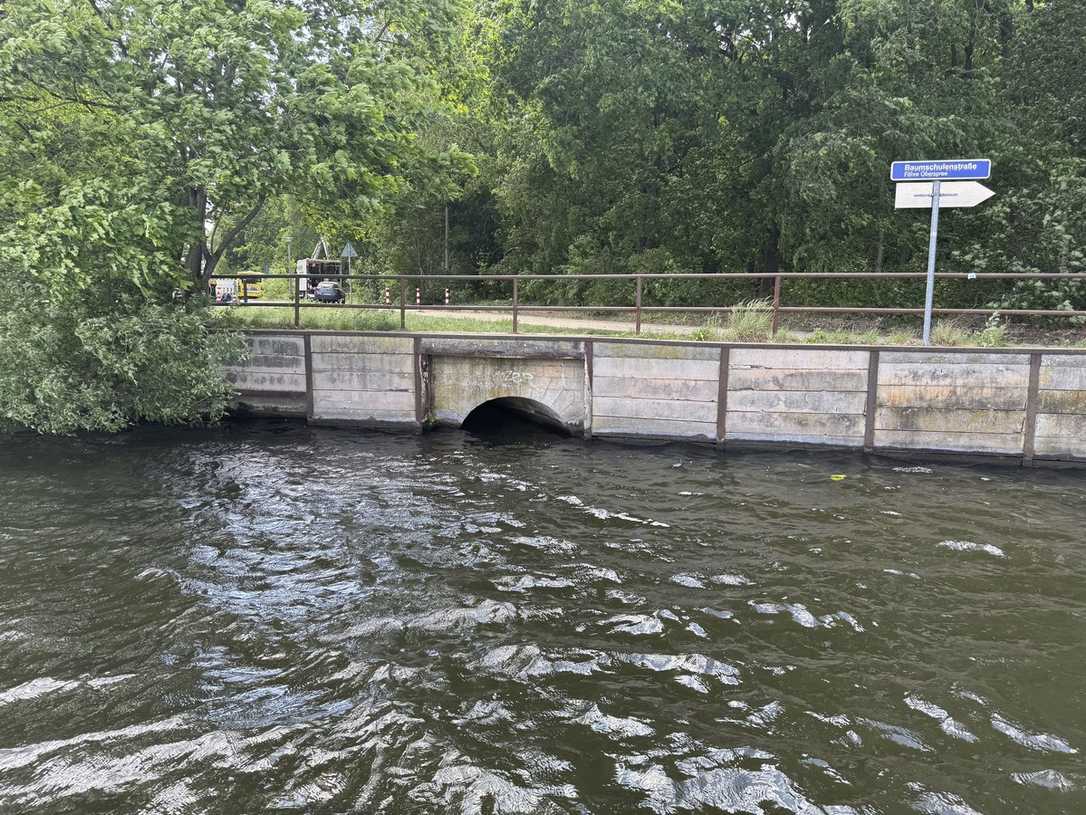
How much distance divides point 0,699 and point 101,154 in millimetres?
9953

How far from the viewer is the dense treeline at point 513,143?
1167 cm

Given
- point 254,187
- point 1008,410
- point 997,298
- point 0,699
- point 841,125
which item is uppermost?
point 841,125

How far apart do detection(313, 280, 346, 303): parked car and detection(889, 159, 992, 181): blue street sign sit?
23.2 metres

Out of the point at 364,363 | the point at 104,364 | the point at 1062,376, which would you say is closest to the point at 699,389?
the point at 1062,376

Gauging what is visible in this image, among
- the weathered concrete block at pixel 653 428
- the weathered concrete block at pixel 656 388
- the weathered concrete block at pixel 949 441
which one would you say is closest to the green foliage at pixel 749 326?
the weathered concrete block at pixel 656 388

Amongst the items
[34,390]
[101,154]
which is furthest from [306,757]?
[101,154]

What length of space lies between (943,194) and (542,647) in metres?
9.34

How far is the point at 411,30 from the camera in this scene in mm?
14617

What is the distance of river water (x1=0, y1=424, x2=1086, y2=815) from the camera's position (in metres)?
4.46

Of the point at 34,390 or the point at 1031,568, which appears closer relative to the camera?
the point at 1031,568

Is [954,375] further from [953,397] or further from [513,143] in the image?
[513,143]

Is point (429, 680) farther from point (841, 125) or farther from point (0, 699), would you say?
point (841, 125)

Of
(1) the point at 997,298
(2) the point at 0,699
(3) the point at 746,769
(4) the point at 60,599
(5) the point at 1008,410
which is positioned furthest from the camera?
(1) the point at 997,298

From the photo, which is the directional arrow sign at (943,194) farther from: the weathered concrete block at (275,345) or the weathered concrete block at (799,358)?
the weathered concrete block at (275,345)
